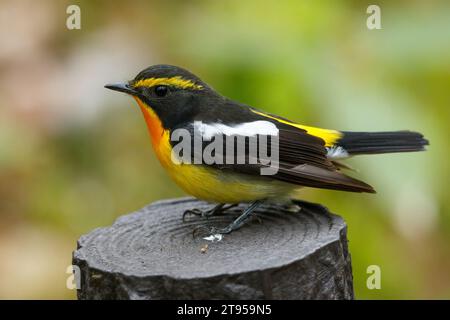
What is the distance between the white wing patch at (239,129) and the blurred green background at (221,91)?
1.92ft

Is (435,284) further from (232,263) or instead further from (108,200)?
(232,263)

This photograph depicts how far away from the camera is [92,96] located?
6.39 m

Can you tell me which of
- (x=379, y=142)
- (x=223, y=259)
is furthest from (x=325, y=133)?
(x=223, y=259)

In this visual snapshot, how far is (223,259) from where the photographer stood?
355cm

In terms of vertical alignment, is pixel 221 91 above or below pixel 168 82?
below

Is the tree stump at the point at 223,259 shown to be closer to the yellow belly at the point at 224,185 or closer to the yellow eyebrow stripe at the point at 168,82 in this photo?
the yellow belly at the point at 224,185

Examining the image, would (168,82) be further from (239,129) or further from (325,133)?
(325,133)

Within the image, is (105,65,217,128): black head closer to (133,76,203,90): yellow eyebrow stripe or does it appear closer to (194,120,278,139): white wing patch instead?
(133,76,203,90): yellow eyebrow stripe

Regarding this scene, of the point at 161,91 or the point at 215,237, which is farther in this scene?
the point at 161,91

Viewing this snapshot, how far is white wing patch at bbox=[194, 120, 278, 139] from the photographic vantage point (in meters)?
4.28

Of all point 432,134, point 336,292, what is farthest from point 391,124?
point 336,292

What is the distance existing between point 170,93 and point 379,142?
1.41 metres

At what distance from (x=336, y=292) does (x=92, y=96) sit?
356 cm

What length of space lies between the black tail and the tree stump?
572mm
